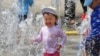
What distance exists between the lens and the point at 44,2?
47.3ft

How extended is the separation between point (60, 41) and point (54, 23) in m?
0.25

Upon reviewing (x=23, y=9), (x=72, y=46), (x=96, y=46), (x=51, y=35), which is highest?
(x=23, y=9)

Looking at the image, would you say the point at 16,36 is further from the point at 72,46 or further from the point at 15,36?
the point at 72,46

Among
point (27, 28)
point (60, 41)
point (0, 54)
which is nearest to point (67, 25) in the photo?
point (27, 28)

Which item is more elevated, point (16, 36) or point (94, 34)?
point (94, 34)

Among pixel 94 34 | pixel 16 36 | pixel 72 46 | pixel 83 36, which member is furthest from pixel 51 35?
pixel 72 46

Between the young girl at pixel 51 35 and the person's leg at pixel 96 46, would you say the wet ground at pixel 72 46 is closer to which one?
the young girl at pixel 51 35

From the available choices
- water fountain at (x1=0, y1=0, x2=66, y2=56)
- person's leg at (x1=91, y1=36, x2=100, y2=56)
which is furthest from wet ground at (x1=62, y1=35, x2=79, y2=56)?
person's leg at (x1=91, y1=36, x2=100, y2=56)

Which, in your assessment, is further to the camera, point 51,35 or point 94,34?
point 51,35

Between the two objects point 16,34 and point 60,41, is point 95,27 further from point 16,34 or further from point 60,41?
point 16,34

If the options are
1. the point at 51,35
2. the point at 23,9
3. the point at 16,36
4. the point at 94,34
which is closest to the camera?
the point at 94,34

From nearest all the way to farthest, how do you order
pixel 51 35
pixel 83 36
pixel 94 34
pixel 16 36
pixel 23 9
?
1. pixel 94 34
2. pixel 51 35
3. pixel 83 36
4. pixel 16 36
5. pixel 23 9

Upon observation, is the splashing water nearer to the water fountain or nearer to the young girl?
the water fountain

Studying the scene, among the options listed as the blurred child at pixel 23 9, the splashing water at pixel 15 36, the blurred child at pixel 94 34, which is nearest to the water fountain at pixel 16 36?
the splashing water at pixel 15 36
